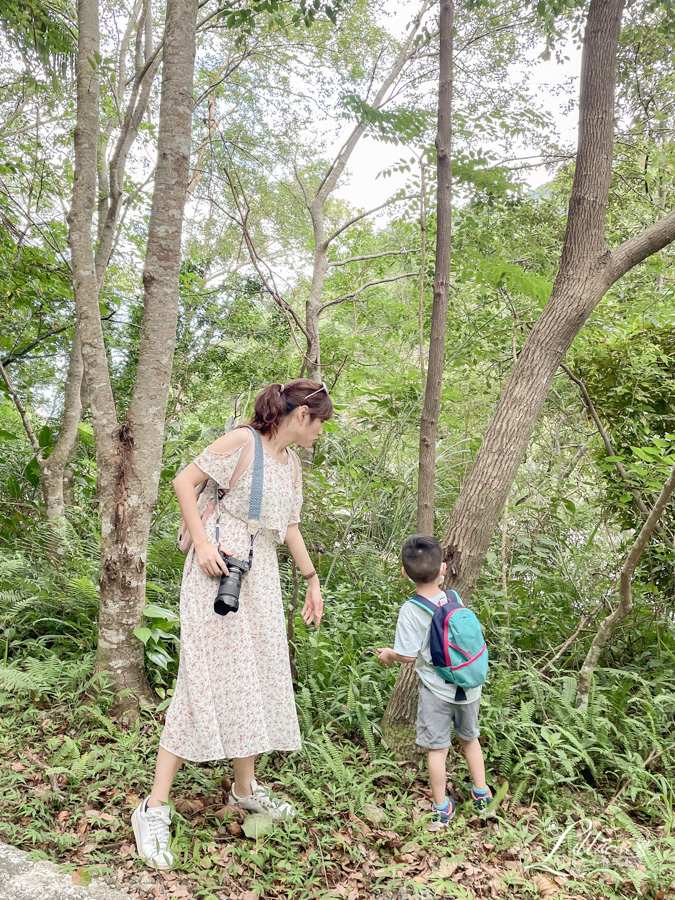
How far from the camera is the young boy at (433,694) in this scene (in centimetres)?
245

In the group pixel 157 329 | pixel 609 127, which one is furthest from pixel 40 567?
pixel 609 127

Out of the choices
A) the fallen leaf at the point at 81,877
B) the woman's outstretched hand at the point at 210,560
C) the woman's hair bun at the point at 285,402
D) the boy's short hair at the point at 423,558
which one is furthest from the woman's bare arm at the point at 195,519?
the fallen leaf at the point at 81,877

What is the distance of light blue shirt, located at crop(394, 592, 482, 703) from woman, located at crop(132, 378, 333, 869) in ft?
1.40

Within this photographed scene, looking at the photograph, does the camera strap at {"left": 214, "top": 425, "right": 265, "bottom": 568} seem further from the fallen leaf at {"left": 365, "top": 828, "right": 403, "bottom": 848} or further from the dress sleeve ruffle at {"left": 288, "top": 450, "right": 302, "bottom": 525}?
the fallen leaf at {"left": 365, "top": 828, "right": 403, "bottom": 848}

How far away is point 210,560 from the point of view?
2123mm

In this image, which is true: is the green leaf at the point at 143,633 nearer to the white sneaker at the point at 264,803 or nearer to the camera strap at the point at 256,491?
the white sneaker at the point at 264,803

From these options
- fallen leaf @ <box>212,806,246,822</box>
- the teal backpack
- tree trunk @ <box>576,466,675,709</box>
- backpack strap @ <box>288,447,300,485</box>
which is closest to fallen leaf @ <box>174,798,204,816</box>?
fallen leaf @ <box>212,806,246,822</box>

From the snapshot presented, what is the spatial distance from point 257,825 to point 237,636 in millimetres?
760

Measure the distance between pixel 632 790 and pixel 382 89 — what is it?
1007cm

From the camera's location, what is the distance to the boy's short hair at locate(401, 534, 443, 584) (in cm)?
250

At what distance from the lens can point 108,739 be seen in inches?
107

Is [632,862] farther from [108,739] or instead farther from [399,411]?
[399,411]

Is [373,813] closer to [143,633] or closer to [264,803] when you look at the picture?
[264,803]

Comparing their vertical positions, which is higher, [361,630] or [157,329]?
[157,329]
